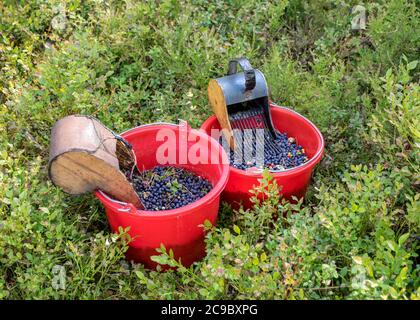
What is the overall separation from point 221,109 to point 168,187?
0.53 meters

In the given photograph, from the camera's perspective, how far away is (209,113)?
3.17 meters

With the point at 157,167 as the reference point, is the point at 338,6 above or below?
above

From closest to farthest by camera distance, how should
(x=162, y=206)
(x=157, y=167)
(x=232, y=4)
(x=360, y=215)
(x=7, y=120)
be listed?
(x=360, y=215) < (x=162, y=206) < (x=157, y=167) < (x=7, y=120) < (x=232, y=4)

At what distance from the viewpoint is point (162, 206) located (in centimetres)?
257

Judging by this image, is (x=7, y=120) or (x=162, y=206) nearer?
(x=162, y=206)

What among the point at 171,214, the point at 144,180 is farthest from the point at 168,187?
the point at 171,214

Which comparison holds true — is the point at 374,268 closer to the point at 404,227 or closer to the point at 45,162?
the point at 404,227

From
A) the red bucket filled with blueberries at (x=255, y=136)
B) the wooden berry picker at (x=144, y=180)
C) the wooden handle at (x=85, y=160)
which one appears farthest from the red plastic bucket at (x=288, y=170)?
the wooden handle at (x=85, y=160)

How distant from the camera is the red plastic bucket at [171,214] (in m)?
2.32

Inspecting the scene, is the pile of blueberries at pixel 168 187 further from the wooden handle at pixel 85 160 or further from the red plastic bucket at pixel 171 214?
the wooden handle at pixel 85 160

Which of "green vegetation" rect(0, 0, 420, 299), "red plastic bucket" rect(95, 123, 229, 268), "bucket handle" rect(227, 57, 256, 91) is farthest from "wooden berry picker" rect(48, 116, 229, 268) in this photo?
"bucket handle" rect(227, 57, 256, 91)

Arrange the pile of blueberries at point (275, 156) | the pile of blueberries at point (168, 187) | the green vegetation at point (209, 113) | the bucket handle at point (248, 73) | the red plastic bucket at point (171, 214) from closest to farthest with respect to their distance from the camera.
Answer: the green vegetation at point (209, 113)
the red plastic bucket at point (171, 214)
the pile of blueberries at point (168, 187)
the bucket handle at point (248, 73)
the pile of blueberries at point (275, 156)

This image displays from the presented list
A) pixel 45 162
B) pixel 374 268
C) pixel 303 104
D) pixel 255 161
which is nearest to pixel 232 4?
pixel 303 104

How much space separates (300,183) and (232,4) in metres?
1.64
